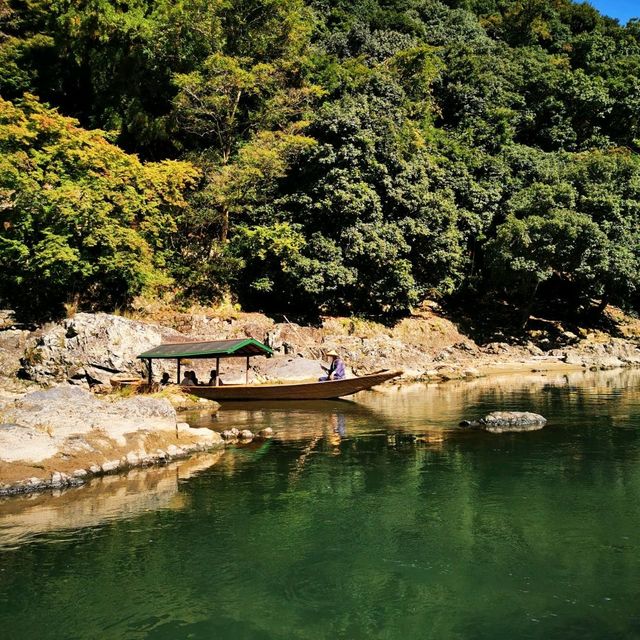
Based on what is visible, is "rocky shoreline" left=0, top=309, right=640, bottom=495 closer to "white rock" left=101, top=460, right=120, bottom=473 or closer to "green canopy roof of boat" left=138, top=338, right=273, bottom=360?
"white rock" left=101, top=460, right=120, bottom=473

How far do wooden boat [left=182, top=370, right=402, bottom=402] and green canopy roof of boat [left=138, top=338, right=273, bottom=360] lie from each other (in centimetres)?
136

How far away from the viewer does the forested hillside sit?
26.5 metres

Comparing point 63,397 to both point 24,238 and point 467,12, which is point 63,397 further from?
point 467,12

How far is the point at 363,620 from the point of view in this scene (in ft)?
20.4

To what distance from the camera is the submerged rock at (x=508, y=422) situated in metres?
16.3

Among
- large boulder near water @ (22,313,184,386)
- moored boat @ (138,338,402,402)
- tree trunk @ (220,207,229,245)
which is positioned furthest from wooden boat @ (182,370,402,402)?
tree trunk @ (220,207,229,245)

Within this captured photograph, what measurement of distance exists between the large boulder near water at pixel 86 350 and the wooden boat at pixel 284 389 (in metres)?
3.37

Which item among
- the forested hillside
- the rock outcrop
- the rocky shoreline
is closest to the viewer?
the rock outcrop

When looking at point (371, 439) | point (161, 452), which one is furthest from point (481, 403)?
point (161, 452)

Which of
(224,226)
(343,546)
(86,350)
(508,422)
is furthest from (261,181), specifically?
(343,546)

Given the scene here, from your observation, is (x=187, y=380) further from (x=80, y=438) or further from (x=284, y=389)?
(x=80, y=438)

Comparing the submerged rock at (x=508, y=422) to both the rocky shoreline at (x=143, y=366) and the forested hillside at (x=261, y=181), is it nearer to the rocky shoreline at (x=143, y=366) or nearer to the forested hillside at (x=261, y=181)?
the rocky shoreline at (x=143, y=366)

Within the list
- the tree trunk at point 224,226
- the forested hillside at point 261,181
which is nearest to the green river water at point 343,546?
the forested hillside at point 261,181

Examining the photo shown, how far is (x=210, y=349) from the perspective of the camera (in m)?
20.6
